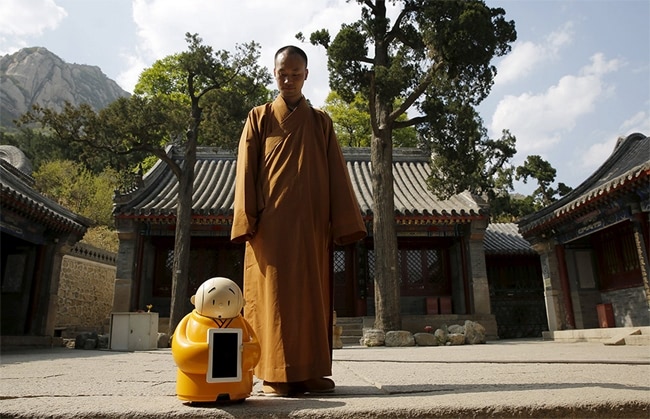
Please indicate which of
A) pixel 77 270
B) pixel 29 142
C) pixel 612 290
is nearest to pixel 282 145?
pixel 612 290

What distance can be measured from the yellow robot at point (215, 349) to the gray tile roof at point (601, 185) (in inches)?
352

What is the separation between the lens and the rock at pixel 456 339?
30.9 feet

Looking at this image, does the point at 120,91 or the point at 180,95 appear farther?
the point at 120,91

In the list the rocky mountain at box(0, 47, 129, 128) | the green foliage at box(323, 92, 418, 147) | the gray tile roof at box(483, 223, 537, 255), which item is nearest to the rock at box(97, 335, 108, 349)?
the gray tile roof at box(483, 223, 537, 255)

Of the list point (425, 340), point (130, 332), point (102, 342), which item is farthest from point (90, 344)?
point (425, 340)

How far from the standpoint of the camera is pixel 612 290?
11430 millimetres

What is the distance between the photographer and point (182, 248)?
427 inches

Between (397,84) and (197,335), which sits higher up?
(397,84)

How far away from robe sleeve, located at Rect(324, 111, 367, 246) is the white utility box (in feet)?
23.8

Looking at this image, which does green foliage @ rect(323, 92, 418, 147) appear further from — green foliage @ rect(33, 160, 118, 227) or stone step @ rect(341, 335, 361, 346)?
stone step @ rect(341, 335, 361, 346)

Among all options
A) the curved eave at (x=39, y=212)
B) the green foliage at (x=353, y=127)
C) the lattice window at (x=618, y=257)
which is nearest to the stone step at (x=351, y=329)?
the lattice window at (x=618, y=257)

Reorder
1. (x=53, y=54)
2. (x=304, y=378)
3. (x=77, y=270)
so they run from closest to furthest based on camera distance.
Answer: (x=304, y=378), (x=77, y=270), (x=53, y=54)

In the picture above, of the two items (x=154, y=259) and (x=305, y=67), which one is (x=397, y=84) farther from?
(x=154, y=259)

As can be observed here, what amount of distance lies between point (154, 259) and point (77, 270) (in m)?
3.00
